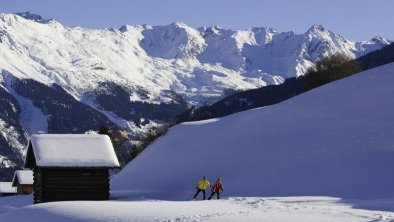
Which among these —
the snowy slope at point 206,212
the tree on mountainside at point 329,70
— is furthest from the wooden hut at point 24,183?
the snowy slope at point 206,212

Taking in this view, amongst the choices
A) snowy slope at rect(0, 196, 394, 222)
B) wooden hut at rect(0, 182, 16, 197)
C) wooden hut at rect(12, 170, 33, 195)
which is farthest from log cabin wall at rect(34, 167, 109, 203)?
wooden hut at rect(0, 182, 16, 197)

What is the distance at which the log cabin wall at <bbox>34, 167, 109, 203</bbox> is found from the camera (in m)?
51.3

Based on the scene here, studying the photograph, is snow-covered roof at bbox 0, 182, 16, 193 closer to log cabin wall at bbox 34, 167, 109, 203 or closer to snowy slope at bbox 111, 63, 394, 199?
snowy slope at bbox 111, 63, 394, 199

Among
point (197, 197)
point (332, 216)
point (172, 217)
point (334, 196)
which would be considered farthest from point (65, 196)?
point (332, 216)

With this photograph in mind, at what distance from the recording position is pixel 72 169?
169ft

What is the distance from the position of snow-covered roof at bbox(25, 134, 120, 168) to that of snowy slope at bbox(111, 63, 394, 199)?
4.05m

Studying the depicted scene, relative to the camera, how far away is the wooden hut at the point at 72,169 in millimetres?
50938

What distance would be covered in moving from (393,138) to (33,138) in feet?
83.7

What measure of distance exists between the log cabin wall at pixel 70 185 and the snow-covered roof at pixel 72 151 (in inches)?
35.2

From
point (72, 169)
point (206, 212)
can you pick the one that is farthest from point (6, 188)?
point (206, 212)

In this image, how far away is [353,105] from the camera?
67.2 m

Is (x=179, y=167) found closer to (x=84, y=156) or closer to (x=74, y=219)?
(x=84, y=156)

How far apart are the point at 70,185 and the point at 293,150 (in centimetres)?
1710

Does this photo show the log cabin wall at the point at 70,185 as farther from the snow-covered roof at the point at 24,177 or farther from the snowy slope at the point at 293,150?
the snow-covered roof at the point at 24,177
